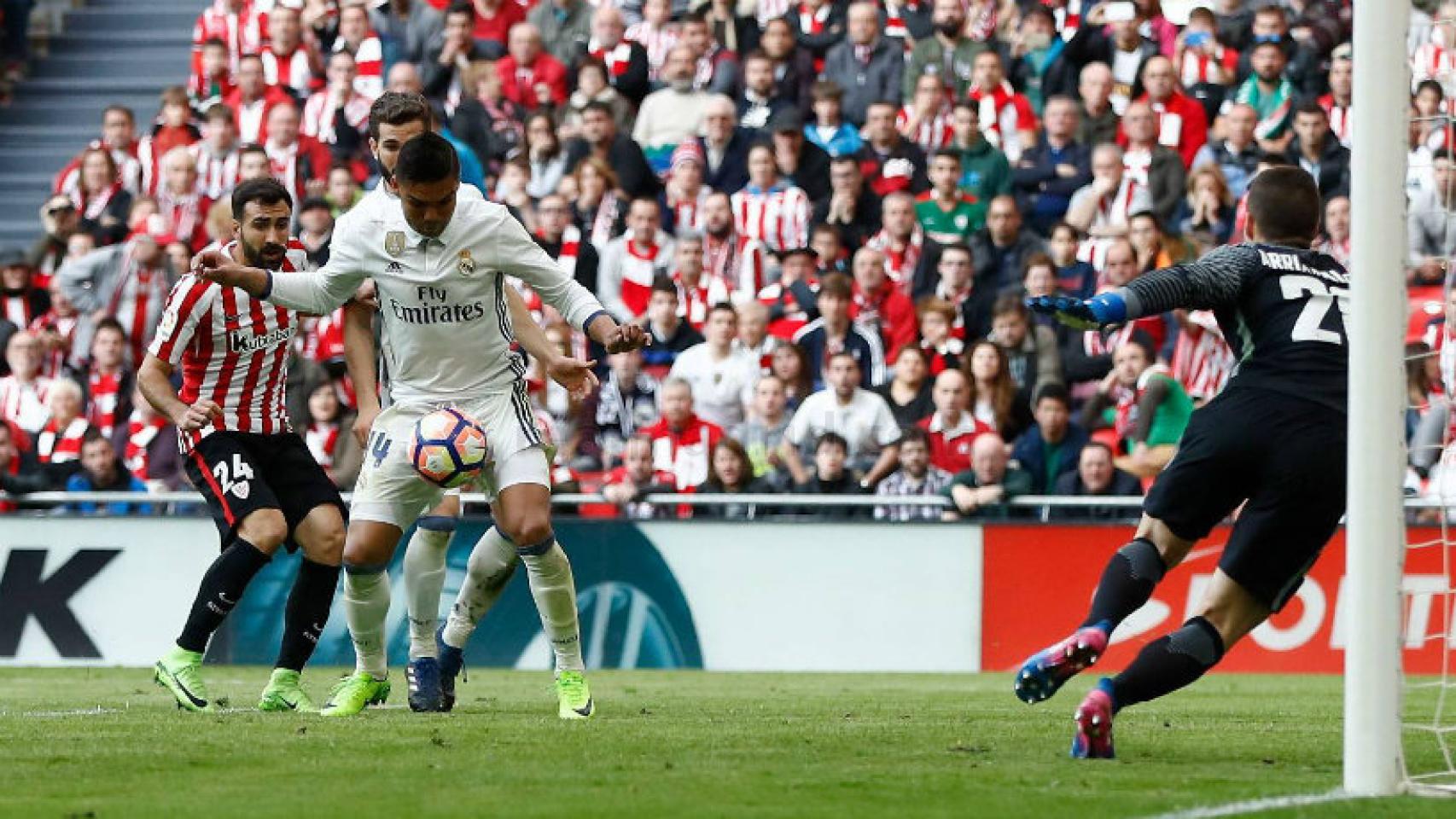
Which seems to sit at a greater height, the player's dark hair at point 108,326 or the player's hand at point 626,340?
the player's dark hair at point 108,326

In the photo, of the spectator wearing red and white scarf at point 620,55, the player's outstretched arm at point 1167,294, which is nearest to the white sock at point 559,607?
the player's outstretched arm at point 1167,294

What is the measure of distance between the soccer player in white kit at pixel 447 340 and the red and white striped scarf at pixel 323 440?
7.84 meters

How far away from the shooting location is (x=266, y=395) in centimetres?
1136

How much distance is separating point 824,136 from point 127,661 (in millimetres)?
7338

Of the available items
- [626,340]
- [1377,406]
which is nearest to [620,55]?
[626,340]

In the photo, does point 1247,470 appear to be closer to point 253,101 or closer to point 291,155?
point 291,155

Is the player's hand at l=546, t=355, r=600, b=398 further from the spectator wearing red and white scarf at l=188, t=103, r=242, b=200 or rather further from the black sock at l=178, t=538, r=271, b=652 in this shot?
the spectator wearing red and white scarf at l=188, t=103, r=242, b=200

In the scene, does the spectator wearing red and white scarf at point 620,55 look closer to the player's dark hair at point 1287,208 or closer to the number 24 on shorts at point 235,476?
the number 24 on shorts at point 235,476

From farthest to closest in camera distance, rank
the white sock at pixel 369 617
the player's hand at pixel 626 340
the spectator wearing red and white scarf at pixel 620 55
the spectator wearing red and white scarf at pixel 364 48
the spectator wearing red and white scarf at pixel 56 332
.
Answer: the spectator wearing red and white scarf at pixel 364 48 < the spectator wearing red and white scarf at pixel 620 55 < the spectator wearing red and white scarf at pixel 56 332 < the white sock at pixel 369 617 < the player's hand at pixel 626 340

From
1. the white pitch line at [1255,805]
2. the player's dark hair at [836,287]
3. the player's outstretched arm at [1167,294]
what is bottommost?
the white pitch line at [1255,805]

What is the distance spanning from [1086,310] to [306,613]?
183 inches

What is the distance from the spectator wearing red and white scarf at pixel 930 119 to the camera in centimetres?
2033

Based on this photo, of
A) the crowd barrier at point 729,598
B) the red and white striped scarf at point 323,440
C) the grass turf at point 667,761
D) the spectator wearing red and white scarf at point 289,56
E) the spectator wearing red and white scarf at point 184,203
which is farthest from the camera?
the spectator wearing red and white scarf at point 289,56

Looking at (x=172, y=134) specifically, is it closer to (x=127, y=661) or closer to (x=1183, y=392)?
(x=127, y=661)
